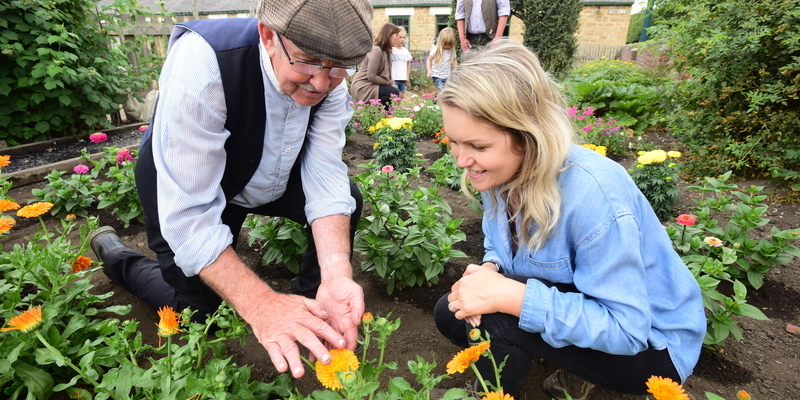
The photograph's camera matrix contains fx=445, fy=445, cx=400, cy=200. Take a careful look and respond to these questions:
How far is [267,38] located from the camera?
1444 millimetres

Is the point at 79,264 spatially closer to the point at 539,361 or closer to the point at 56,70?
the point at 539,361

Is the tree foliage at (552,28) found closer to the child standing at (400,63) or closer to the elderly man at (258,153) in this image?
the child standing at (400,63)

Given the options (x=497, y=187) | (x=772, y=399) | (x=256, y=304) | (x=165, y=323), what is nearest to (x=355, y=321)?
(x=256, y=304)

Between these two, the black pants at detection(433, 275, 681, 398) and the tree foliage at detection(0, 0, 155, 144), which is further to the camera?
the tree foliage at detection(0, 0, 155, 144)

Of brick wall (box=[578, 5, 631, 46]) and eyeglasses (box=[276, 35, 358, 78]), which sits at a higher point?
eyeglasses (box=[276, 35, 358, 78])

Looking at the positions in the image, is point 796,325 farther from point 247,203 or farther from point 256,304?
point 247,203

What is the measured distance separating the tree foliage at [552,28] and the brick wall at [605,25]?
21.3 feet

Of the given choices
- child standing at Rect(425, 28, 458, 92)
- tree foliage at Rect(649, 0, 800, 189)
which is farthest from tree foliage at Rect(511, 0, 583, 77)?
tree foliage at Rect(649, 0, 800, 189)

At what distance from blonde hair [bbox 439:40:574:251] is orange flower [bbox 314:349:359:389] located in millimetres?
641

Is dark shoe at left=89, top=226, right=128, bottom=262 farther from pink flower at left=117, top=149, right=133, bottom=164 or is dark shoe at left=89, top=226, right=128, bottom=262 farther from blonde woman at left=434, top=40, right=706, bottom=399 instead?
blonde woman at left=434, top=40, right=706, bottom=399

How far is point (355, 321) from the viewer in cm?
139

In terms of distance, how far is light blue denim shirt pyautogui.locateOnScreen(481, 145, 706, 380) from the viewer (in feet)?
3.89

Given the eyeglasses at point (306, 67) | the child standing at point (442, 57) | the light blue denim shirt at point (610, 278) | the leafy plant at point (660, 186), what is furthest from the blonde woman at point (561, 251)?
the child standing at point (442, 57)

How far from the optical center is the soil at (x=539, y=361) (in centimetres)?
177
